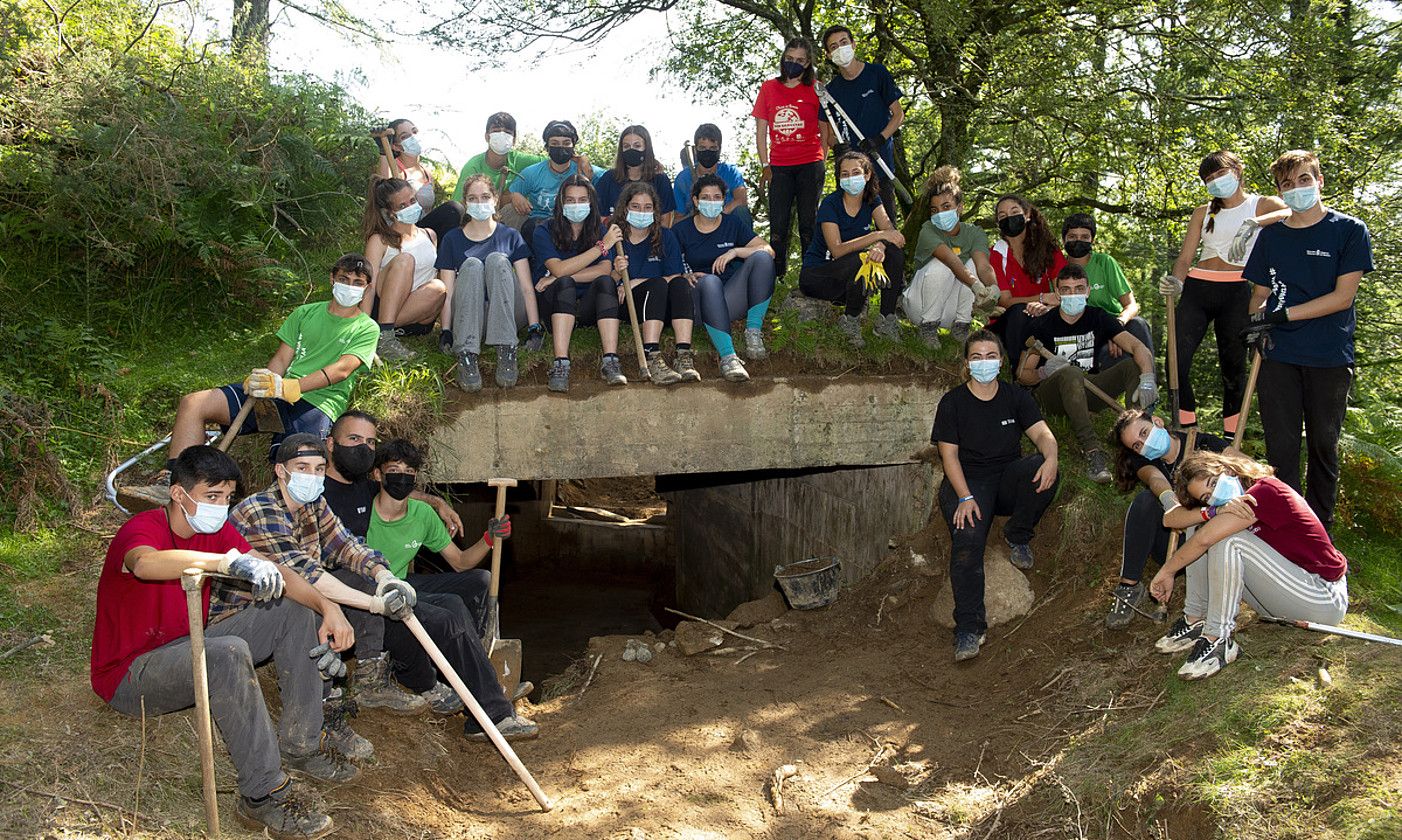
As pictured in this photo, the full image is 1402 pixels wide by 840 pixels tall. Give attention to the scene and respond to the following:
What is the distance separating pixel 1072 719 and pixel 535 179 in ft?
17.1

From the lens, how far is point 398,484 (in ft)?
18.5

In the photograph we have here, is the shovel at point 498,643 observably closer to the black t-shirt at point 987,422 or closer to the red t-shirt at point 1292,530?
the black t-shirt at point 987,422

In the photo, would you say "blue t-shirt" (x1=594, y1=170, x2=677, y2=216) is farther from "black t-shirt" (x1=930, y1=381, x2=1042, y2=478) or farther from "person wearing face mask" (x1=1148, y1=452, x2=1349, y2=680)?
"person wearing face mask" (x1=1148, y1=452, x2=1349, y2=680)

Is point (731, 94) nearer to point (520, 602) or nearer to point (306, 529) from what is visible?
point (520, 602)

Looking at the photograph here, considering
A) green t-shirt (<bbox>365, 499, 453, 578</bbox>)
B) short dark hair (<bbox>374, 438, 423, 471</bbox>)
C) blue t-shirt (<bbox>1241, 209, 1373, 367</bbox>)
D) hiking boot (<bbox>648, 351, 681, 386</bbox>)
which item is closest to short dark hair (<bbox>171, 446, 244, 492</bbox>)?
short dark hair (<bbox>374, 438, 423, 471</bbox>)

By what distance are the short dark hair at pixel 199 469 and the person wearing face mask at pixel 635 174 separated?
4008 millimetres

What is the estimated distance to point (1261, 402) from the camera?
5859 millimetres

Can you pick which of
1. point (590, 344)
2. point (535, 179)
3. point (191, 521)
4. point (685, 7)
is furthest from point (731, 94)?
point (191, 521)

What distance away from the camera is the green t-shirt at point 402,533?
5.79 metres

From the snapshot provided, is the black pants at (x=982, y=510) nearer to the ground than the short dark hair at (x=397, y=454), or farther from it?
nearer to the ground

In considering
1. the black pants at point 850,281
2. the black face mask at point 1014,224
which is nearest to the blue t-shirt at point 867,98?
the black pants at point 850,281

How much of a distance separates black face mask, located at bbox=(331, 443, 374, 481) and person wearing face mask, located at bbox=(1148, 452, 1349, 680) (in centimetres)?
409

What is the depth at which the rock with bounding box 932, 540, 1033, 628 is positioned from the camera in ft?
21.9

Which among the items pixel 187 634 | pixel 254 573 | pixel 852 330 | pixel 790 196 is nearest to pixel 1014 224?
pixel 852 330
